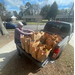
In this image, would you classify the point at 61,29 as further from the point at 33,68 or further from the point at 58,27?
the point at 33,68

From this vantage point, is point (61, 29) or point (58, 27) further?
point (58, 27)

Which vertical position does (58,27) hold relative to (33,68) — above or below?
above

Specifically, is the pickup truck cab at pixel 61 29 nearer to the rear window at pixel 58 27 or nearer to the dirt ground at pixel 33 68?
the rear window at pixel 58 27

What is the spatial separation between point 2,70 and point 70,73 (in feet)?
9.09

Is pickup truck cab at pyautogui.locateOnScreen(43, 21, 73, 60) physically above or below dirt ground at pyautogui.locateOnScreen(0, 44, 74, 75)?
above

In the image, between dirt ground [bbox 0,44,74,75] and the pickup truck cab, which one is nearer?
dirt ground [bbox 0,44,74,75]

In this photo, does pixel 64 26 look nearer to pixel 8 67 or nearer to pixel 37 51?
pixel 37 51

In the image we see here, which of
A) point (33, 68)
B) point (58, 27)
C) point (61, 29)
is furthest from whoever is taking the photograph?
point (58, 27)

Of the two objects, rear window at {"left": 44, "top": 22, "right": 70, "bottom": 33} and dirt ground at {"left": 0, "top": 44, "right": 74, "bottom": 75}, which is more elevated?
rear window at {"left": 44, "top": 22, "right": 70, "bottom": 33}

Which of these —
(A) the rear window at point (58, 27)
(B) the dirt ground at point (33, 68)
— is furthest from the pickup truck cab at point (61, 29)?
→ (B) the dirt ground at point (33, 68)

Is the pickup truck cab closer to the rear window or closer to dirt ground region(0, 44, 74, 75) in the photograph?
the rear window

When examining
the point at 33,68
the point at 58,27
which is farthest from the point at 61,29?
the point at 33,68

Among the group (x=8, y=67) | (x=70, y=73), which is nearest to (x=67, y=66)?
(x=70, y=73)

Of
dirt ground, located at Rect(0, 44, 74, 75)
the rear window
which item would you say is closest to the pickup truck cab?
the rear window
